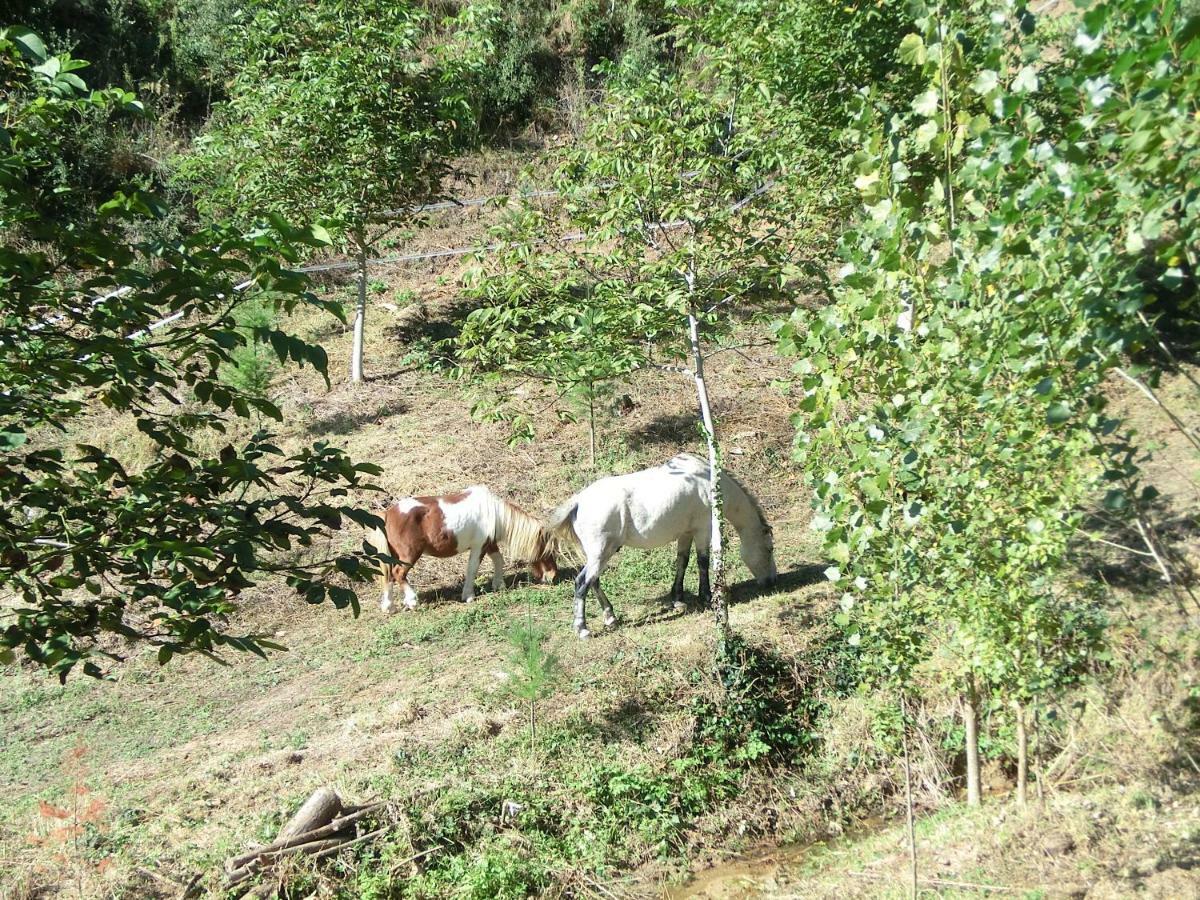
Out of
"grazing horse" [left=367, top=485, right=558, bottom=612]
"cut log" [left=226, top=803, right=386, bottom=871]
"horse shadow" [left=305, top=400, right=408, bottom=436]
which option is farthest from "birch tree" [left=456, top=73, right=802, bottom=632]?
"horse shadow" [left=305, top=400, right=408, bottom=436]

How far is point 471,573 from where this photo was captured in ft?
40.1

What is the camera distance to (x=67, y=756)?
30.2ft

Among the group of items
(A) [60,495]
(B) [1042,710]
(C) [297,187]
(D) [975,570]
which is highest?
(C) [297,187]

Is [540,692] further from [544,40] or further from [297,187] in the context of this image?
[544,40]


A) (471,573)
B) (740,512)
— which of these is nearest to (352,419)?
(471,573)

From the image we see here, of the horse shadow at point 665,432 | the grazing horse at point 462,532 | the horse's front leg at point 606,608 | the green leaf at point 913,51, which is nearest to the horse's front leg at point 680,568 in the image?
the horse's front leg at point 606,608

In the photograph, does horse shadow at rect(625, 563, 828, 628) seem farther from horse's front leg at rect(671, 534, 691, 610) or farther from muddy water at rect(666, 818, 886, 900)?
muddy water at rect(666, 818, 886, 900)

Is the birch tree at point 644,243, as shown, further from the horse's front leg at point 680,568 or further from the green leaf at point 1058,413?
the green leaf at point 1058,413

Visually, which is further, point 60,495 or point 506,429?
point 506,429

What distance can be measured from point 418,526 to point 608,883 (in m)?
5.52

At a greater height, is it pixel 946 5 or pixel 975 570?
pixel 946 5

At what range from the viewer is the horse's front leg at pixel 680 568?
1147 cm

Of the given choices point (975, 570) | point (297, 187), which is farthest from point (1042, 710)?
point (297, 187)

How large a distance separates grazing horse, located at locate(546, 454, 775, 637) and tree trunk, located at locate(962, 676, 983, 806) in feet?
15.0
